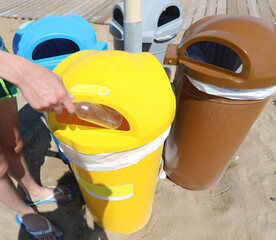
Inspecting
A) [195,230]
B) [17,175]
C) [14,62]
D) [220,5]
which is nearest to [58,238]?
[17,175]

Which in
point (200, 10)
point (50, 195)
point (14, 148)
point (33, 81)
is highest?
point (33, 81)

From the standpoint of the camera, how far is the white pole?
3.72ft

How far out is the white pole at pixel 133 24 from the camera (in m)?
1.13

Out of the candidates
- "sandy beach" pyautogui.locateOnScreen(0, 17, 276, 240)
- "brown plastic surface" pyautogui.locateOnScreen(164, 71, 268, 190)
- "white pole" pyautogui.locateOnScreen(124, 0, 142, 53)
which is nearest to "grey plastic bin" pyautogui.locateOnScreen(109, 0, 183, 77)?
"white pole" pyautogui.locateOnScreen(124, 0, 142, 53)

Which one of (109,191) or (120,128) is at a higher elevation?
(120,128)

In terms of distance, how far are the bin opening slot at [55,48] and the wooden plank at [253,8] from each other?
3.94 meters

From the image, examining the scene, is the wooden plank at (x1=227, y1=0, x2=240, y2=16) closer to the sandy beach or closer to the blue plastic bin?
the sandy beach

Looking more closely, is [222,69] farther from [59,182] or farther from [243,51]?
[59,182]

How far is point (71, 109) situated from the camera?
68 cm

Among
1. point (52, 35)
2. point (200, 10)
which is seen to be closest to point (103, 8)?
point (200, 10)

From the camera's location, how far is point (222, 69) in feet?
3.18

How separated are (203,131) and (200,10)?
13.7 ft

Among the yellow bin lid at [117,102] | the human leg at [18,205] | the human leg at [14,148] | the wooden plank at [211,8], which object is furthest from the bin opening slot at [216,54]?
the wooden plank at [211,8]

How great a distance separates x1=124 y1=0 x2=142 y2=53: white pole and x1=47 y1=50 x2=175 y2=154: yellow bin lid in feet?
1.19
